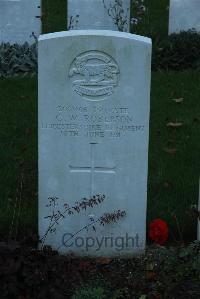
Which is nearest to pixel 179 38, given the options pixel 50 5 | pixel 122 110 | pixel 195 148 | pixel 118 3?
pixel 118 3

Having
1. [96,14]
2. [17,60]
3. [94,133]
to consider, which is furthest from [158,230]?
[96,14]

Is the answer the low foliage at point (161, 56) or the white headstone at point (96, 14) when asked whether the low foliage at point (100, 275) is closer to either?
the low foliage at point (161, 56)

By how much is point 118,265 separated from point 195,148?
197cm

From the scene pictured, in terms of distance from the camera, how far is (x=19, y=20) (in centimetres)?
1042

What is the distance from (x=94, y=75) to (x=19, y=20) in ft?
21.1

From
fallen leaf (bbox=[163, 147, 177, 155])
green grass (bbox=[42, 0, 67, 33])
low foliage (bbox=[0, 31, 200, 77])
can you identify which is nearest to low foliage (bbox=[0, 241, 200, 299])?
fallen leaf (bbox=[163, 147, 177, 155])

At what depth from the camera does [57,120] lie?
4.25 meters

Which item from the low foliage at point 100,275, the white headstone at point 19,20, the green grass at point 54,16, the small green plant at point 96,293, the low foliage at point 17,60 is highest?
the green grass at point 54,16

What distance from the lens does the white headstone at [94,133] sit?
4176 mm

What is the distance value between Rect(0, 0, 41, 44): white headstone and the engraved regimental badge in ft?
20.7

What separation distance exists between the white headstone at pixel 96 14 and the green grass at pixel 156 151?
7.25 ft

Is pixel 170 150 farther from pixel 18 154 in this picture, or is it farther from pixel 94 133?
pixel 94 133

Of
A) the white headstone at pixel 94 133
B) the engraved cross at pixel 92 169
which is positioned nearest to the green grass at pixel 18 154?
the white headstone at pixel 94 133

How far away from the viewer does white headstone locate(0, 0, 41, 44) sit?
33.9 ft
